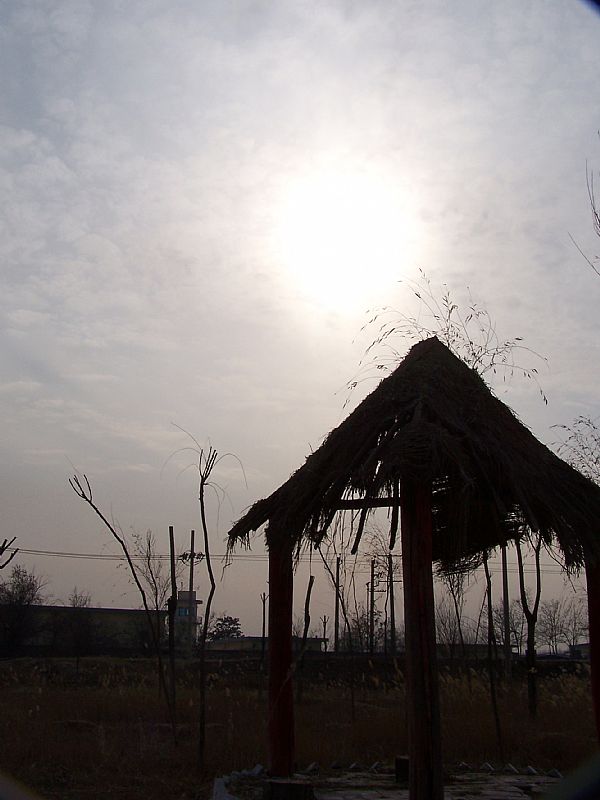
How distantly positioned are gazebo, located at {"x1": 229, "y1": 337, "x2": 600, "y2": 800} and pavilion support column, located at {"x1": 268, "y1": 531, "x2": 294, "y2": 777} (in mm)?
20

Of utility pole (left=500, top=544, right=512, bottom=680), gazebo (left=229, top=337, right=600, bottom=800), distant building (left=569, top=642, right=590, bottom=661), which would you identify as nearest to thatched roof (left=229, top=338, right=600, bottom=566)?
gazebo (left=229, top=337, right=600, bottom=800)

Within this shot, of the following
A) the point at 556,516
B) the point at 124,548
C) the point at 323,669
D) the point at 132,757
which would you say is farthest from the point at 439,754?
the point at 323,669

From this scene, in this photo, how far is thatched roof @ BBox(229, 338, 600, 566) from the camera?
552cm

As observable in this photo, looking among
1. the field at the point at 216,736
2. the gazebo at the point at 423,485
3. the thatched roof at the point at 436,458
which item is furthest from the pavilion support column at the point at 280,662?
the field at the point at 216,736

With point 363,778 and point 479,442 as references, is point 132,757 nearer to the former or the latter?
point 363,778

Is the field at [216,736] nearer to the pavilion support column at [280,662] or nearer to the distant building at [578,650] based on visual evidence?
the pavilion support column at [280,662]

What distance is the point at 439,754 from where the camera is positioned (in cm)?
562

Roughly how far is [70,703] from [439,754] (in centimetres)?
1335

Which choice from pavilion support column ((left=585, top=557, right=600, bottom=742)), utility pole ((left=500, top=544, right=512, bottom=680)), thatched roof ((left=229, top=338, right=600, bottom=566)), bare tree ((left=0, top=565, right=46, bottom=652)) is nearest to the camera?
thatched roof ((left=229, top=338, right=600, bottom=566))

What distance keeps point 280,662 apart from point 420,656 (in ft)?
8.14

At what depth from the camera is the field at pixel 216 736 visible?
9266mm

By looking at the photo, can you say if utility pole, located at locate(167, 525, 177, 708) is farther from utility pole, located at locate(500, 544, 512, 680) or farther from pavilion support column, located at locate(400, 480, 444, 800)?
pavilion support column, located at locate(400, 480, 444, 800)

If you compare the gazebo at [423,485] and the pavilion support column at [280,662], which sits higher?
the gazebo at [423,485]

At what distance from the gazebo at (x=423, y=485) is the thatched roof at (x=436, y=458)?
1cm
